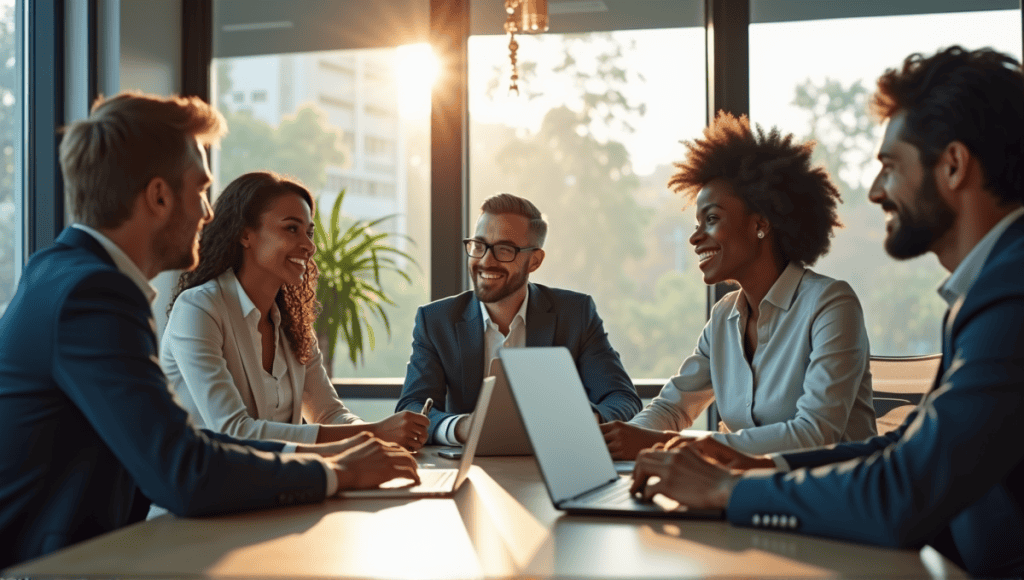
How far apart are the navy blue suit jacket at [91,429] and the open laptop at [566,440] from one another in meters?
0.44

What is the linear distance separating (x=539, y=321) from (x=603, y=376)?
1.10ft

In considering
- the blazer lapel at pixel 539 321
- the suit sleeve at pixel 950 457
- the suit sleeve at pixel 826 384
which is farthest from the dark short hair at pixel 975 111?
the blazer lapel at pixel 539 321

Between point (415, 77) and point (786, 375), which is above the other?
point (415, 77)

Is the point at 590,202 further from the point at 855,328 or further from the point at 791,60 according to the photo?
the point at 855,328

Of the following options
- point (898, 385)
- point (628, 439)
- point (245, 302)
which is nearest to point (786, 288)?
point (898, 385)

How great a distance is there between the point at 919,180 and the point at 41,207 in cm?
376

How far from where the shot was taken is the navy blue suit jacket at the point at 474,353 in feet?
9.56

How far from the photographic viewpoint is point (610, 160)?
444 cm

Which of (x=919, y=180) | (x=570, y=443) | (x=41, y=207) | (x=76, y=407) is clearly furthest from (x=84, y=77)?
(x=919, y=180)

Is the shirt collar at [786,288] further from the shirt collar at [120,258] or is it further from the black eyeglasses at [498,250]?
the shirt collar at [120,258]

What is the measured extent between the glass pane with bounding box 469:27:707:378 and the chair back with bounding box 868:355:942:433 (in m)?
1.47

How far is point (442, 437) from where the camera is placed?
8.29 ft

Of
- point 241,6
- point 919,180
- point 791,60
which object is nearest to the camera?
point 919,180

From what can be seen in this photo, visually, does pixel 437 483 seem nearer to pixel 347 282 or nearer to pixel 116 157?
pixel 116 157
